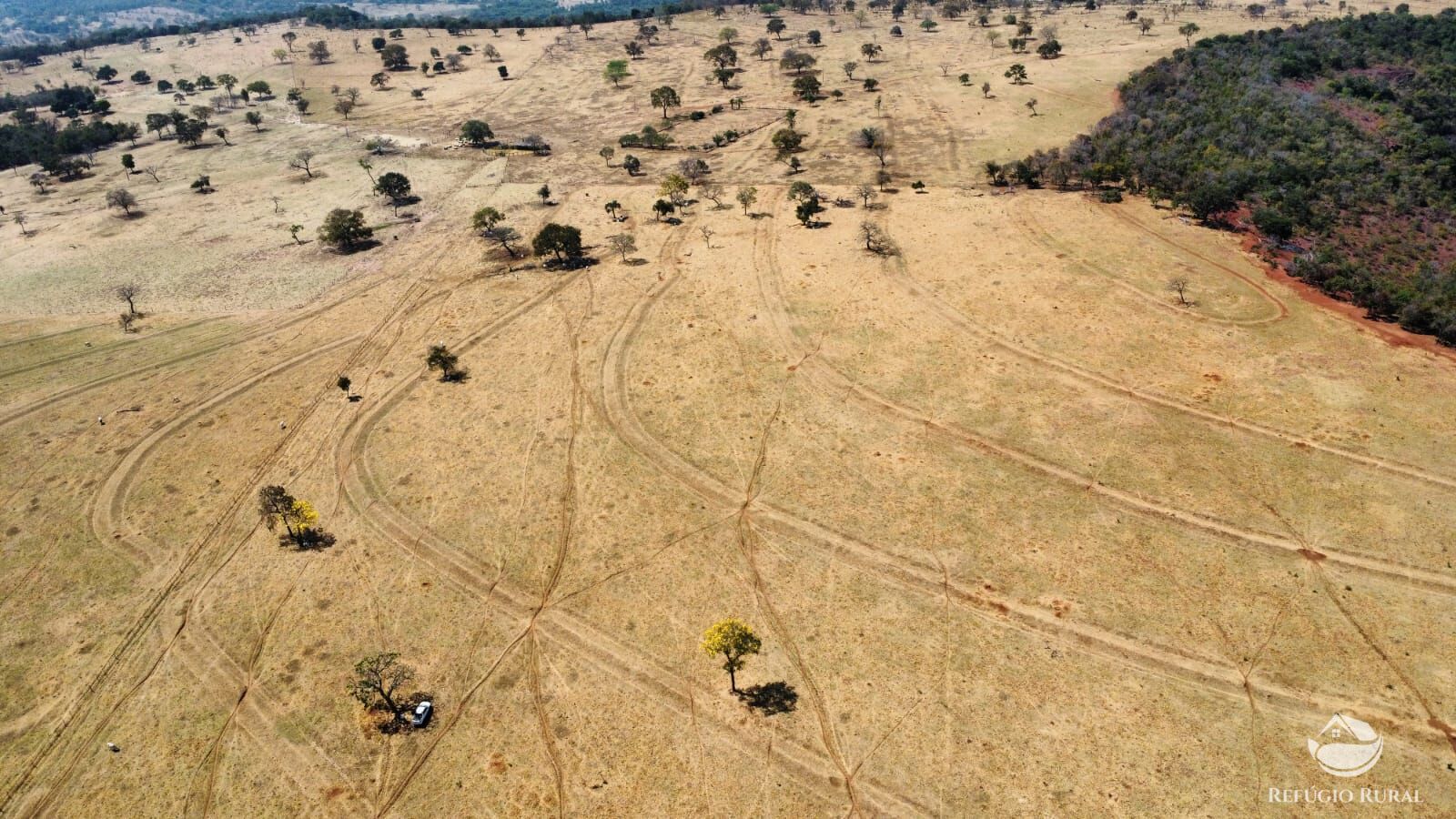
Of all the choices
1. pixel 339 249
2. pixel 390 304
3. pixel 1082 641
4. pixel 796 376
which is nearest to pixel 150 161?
pixel 339 249

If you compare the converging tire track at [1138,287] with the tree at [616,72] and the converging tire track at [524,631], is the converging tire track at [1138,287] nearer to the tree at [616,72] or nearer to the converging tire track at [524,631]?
the converging tire track at [524,631]

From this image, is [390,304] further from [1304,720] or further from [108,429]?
[1304,720]

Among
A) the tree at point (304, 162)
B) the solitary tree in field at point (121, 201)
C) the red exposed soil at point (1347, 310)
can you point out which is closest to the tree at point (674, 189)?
the tree at point (304, 162)

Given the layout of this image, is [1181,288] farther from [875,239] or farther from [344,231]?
[344,231]

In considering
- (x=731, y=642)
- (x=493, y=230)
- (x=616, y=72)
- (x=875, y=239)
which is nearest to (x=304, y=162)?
(x=493, y=230)

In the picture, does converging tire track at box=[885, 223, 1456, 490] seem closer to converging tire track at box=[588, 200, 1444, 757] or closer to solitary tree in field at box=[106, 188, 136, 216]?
converging tire track at box=[588, 200, 1444, 757]

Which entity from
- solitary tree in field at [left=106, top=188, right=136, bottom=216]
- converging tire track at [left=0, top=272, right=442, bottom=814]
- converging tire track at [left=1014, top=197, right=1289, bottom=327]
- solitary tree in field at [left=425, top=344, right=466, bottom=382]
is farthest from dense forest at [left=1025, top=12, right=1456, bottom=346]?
solitary tree in field at [left=106, top=188, right=136, bottom=216]

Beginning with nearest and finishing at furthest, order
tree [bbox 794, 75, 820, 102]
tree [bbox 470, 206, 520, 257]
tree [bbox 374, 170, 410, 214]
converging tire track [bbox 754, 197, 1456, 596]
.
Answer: converging tire track [bbox 754, 197, 1456, 596] < tree [bbox 470, 206, 520, 257] < tree [bbox 374, 170, 410, 214] < tree [bbox 794, 75, 820, 102]
